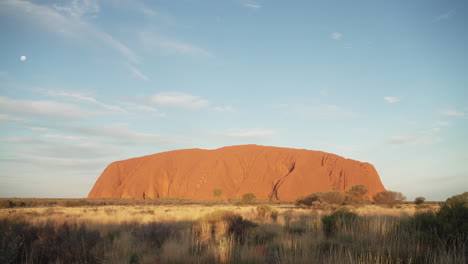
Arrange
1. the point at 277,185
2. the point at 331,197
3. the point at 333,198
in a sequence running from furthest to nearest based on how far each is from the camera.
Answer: the point at 277,185 → the point at 331,197 → the point at 333,198

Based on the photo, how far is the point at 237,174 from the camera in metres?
74.0

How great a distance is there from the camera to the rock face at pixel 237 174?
65.7m

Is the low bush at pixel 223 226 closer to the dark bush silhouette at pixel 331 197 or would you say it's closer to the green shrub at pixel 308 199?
the dark bush silhouette at pixel 331 197

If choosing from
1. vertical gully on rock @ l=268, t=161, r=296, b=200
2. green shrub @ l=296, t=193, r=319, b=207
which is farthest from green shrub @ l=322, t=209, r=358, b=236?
vertical gully on rock @ l=268, t=161, r=296, b=200

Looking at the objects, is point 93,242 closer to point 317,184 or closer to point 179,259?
point 179,259

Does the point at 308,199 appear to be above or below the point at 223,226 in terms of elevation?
below

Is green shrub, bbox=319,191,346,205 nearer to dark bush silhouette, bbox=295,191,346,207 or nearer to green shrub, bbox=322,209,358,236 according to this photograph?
dark bush silhouette, bbox=295,191,346,207

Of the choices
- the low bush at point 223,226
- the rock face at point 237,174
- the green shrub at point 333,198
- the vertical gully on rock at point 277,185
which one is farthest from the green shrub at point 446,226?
the vertical gully on rock at point 277,185

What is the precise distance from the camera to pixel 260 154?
7875cm

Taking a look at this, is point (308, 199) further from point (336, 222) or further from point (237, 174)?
point (237, 174)

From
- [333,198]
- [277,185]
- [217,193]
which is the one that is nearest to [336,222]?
[333,198]

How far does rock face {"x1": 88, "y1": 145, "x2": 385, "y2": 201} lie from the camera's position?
65.7 m

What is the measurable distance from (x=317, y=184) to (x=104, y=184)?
6278 centimetres

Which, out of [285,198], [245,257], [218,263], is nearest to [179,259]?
[218,263]
